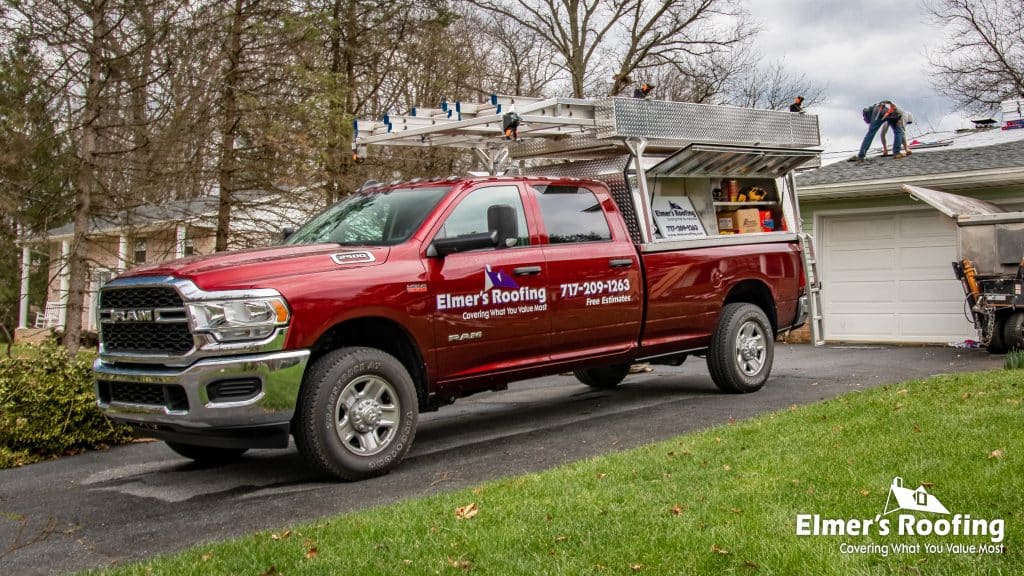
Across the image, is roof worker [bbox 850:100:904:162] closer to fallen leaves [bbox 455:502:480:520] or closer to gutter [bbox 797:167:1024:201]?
gutter [bbox 797:167:1024:201]

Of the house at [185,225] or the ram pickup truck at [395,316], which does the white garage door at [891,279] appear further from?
the house at [185,225]

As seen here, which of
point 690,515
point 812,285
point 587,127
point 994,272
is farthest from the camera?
point 994,272

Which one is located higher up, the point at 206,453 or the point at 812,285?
the point at 812,285

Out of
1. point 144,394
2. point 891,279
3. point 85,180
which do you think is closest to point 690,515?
point 144,394

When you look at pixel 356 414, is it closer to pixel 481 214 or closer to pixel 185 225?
pixel 481 214

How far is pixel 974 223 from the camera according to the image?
12.8 metres

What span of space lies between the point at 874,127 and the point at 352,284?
46.5 feet

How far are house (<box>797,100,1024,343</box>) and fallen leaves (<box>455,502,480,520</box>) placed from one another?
12.4m

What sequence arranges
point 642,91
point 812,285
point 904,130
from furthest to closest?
point 904,130 → point 812,285 → point 642,91

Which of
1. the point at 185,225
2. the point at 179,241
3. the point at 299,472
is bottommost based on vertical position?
the point at 299,472

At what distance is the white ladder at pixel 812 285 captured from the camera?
1024cm

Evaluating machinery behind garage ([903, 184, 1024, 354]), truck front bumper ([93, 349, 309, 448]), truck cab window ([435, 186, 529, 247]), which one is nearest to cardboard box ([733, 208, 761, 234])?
truck cab window ([435, 186, 529, 247])

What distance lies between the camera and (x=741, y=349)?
31.2ft

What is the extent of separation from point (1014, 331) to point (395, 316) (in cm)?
952
